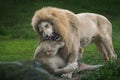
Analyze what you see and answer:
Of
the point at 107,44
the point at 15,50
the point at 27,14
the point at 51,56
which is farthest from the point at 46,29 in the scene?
the point at 27,14

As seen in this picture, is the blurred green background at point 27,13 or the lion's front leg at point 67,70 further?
the blurred green background at point 27,13

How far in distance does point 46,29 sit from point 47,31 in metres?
0.07

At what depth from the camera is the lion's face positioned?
837 centimetres

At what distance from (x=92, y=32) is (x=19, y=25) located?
13.7 meters

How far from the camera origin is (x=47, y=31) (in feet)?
27.6

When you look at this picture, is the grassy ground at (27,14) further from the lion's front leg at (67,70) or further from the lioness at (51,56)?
the lioness at (51,56)

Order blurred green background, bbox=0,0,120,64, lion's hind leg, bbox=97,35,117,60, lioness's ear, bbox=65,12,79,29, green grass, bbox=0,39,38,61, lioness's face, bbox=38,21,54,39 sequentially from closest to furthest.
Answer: lioness's face, bbox=38,21,54,39 < lioness's ear, bbox=65,12,79,29 < lion's hind leg, bbox=97,35,117,60 < green grass, bbox=0,39,38,61 < blurred green background, bbox=0,0,120,64

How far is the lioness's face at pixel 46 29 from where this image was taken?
27.4ft

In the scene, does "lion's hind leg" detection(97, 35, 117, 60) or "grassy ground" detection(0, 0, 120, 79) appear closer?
"lion's hind leg" detection(97, 35, 117, 60)

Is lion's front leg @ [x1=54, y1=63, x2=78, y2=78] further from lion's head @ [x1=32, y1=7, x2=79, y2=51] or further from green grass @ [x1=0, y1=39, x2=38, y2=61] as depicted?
green grass @ [x1=0, y1=39, x2=38, y2=61]

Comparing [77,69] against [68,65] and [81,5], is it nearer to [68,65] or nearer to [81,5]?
[68,65]

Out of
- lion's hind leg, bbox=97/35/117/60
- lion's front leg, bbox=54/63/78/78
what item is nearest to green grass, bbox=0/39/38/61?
lion's hind leg, bbox=97/35/117/60

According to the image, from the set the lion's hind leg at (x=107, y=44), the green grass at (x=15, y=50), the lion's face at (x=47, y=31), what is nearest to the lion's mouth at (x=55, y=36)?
the lion's face at (x=47, y=31)

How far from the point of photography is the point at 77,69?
9172 mm
